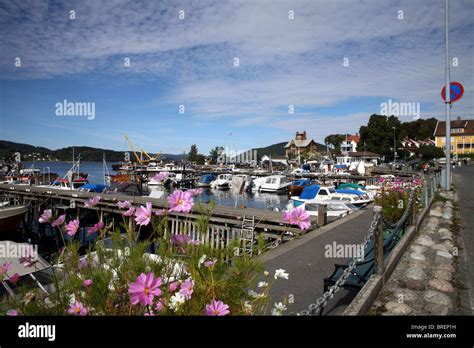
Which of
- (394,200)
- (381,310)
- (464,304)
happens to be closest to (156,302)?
(381,310)

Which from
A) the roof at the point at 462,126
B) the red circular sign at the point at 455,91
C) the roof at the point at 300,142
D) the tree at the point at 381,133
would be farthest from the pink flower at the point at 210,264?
the roof at the point at 300,142

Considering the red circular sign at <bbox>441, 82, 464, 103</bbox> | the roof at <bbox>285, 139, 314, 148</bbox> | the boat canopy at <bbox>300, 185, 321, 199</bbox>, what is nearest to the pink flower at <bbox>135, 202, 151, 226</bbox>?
the red circular sign at <bbox>441, 82, 464, 103</bbox>

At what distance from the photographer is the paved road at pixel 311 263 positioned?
219 inches

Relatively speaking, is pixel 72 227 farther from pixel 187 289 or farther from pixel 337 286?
pixel 337 286

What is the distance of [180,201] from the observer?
7.53ft

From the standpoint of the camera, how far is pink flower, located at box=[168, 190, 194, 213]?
2.23 m

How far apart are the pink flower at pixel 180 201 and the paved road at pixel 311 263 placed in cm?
372

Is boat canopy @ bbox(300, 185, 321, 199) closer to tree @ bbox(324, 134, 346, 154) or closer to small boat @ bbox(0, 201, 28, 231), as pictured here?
small boat @ bbox(0, 201, 28, 231)

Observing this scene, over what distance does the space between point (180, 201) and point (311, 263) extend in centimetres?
618

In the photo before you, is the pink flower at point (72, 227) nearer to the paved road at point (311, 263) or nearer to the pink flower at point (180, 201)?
the pink flower at point (180, 201)

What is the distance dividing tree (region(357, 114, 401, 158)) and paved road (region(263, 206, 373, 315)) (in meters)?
87.5
